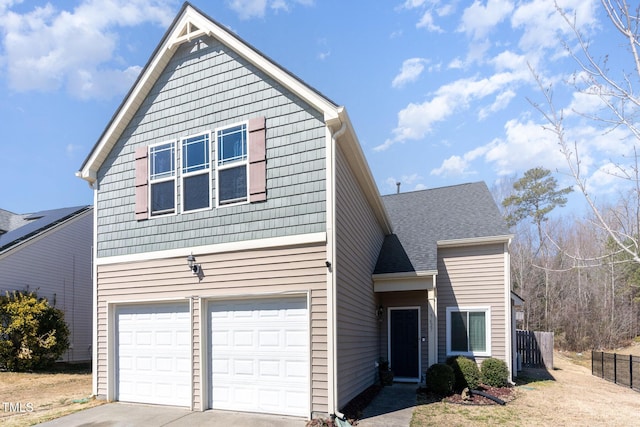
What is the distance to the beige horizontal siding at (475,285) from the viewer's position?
1102cm

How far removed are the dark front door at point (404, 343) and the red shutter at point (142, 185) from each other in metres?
7.21

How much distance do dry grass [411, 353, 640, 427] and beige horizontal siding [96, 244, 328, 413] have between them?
232 centimetres

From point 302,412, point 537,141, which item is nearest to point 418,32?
point 537,141

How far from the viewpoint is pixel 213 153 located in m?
8.24

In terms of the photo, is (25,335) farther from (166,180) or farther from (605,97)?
(605,97)

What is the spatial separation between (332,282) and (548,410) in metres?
5.41

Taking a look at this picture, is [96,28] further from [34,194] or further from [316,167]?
[34,194]

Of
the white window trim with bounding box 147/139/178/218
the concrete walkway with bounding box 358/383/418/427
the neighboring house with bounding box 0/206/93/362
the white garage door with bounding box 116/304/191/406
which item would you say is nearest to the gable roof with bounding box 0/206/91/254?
the neighboring house with bounding box 0/206/93/362

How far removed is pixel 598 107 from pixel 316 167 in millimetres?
4338

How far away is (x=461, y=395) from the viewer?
9.10 m

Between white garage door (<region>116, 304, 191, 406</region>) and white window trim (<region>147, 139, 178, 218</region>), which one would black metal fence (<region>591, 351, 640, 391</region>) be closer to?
white garage door (<region>116, 304, 191, 406</region>)

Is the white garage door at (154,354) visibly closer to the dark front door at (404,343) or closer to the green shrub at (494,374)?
the dark front door at (404,343)

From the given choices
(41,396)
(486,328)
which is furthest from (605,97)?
(41,396)

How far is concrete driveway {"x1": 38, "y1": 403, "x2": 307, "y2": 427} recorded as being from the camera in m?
6.82
